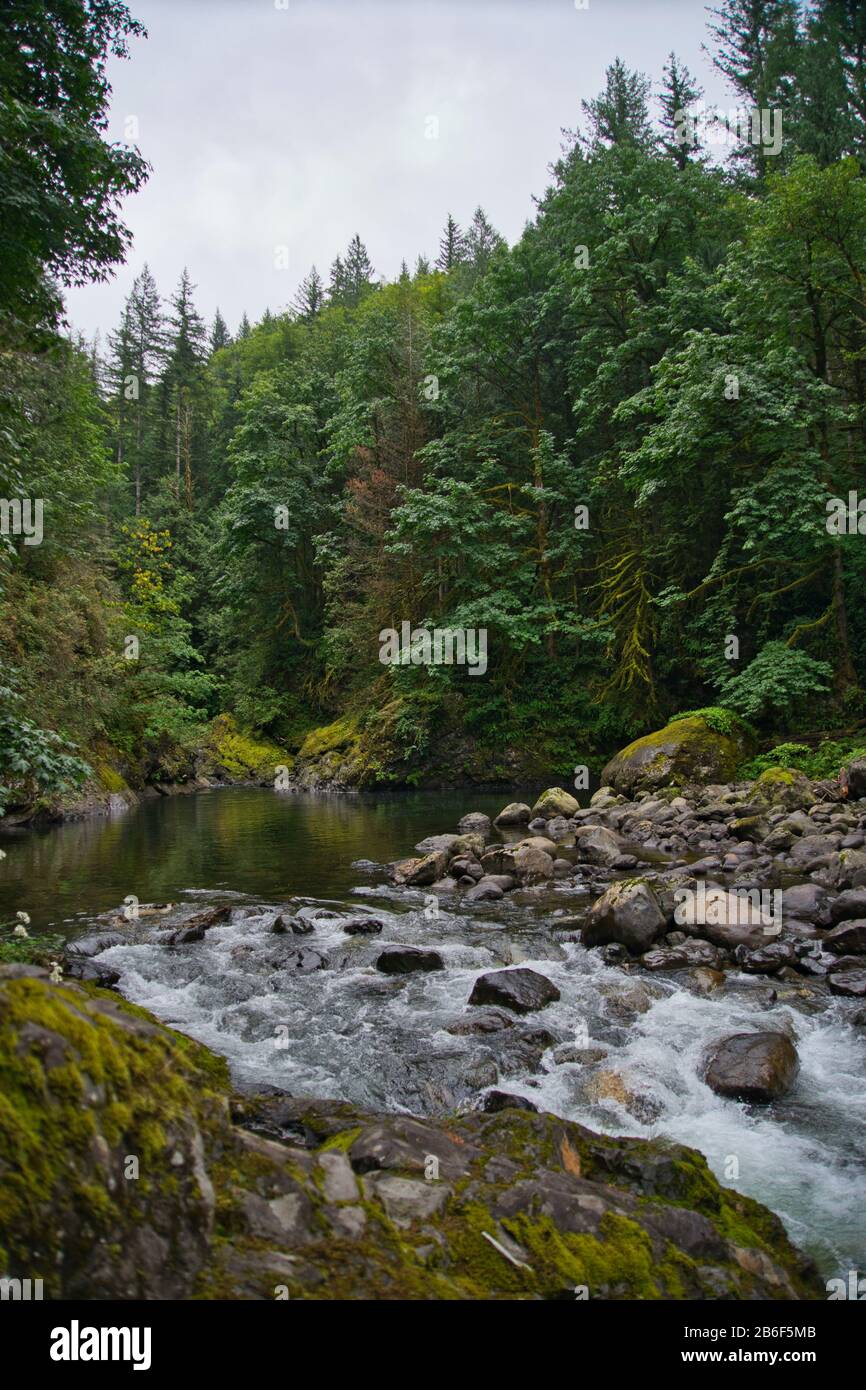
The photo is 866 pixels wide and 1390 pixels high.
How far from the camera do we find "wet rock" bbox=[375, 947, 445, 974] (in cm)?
754

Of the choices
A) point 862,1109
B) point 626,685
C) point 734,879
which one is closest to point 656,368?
point 626,685

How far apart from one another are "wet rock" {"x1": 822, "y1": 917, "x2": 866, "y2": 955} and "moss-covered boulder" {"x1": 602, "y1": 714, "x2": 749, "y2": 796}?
10188mm

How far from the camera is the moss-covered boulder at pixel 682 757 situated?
1791cm

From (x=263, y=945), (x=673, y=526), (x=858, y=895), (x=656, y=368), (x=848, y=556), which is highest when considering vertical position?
(x=656, y=368)

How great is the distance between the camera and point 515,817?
1741 cm

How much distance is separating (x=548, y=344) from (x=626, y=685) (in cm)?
1309

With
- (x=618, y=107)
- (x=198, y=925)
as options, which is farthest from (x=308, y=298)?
(x=198, y=925)

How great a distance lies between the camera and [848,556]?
19.2 m

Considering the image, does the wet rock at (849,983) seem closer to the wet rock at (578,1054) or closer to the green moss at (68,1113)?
the wet rock at (578,1054)

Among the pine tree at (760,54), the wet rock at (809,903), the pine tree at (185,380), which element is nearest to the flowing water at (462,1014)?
the wet rock at (809,903)

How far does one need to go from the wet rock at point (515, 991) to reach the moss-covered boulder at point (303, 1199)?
292 cm

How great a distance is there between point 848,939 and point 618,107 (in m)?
35.3

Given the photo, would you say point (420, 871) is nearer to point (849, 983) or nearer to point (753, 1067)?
point (849, 983)
